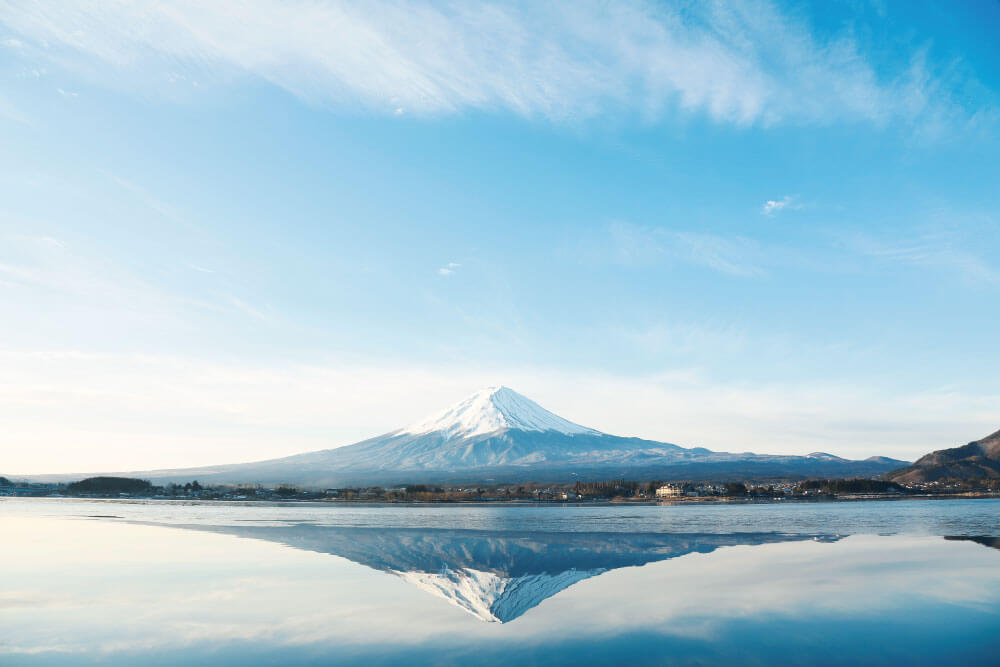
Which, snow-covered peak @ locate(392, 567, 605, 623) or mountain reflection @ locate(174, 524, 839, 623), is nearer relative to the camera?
snow-covered peak @ locate(392, 567, 605, 623)

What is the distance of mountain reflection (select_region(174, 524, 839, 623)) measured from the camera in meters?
20.0

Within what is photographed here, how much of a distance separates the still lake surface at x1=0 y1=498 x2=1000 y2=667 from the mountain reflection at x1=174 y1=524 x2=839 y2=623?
17 centimetres

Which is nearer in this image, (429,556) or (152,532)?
(429,556)

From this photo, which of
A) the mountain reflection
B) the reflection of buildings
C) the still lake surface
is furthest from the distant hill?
the reflection of buildings

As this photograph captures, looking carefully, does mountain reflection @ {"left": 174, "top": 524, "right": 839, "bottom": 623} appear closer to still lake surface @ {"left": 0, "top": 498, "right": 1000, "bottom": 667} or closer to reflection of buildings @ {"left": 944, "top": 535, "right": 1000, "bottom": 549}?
still lake surface @ {"left": 0, "top": 498, "right": 1000, "bottom": 667}

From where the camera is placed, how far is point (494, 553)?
3030 cm

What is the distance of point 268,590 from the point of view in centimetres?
2066

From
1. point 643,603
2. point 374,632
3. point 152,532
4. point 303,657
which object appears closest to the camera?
point 303,657

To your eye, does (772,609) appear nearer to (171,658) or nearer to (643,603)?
(643,603)

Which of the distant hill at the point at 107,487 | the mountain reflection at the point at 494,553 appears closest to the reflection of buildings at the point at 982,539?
the mountain reflection at the point at 494,553

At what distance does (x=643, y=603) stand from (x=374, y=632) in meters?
7.27

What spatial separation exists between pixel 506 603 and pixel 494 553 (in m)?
12.3

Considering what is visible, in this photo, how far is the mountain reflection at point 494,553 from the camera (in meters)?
20.0

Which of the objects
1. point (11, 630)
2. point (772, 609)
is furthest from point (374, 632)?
point (772, 609)
